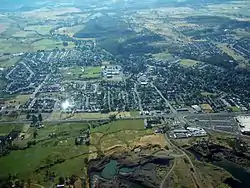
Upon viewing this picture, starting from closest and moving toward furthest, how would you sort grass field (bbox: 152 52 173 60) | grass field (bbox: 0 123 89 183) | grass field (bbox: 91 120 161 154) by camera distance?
grass field (bbox: 0 123 89 183)
grass field (bbox: 91 120 161 154)
grass field (bbox: 152 52 173 60)

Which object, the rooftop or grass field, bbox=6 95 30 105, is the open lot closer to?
grass field, bbox=6 95 30 105

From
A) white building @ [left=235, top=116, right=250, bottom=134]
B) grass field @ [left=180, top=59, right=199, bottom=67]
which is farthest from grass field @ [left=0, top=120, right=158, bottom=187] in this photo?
grass field @ [left=180, top=59, right=199, bottom=67]

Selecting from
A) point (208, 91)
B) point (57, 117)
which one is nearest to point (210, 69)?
point (208, 91)

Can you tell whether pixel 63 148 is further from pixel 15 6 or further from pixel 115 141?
pixel 15 6

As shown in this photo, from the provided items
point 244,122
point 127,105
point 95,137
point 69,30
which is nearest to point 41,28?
point 69,30

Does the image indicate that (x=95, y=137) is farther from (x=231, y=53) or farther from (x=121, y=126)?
(x=231, y=53)
